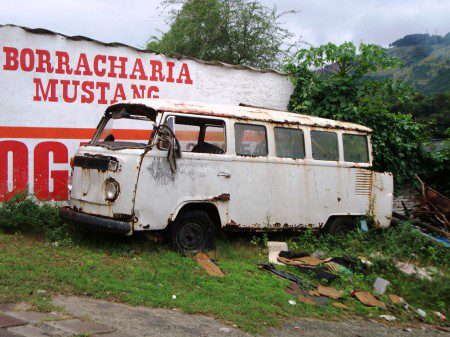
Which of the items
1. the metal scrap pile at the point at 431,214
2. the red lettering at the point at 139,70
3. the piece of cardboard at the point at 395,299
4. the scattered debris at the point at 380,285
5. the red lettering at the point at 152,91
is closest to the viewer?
the piece of cardboard at the point at 395,299

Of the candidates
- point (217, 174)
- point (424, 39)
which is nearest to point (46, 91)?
point (217, 174)

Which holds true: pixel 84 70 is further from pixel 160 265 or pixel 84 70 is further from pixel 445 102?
pixel 445 102

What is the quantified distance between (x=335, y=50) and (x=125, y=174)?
22.5 ft

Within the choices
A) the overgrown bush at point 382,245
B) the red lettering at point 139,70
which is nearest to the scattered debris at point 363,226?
the overgrown bush at point 382,245

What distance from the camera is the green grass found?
523 cm

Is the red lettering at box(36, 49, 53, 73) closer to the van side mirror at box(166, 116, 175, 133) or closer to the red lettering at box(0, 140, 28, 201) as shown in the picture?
the red lettering at box(0, 140, 28, 201)

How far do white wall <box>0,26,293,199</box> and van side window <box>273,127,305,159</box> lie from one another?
2.79 m

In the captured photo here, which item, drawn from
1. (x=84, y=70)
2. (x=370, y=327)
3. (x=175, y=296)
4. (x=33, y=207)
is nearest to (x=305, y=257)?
→ (x=370, y=327)

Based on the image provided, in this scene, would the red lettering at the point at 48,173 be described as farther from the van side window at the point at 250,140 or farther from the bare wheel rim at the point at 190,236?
the van side window at the point at 250,140

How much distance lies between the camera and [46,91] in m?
8.49

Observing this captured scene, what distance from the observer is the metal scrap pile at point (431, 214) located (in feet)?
33.1

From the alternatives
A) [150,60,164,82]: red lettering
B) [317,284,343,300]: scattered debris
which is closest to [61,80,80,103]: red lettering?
[150,60,164,82]: red lettering

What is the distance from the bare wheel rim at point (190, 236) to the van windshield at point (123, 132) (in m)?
1.31

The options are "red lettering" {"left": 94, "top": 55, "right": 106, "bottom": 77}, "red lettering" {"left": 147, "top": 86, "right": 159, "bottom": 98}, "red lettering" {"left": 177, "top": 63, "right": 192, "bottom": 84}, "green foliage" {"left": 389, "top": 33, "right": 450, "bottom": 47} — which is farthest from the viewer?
"green foliage" {"left": 389, "top": 33, "right": 450, "bottom": 47}
